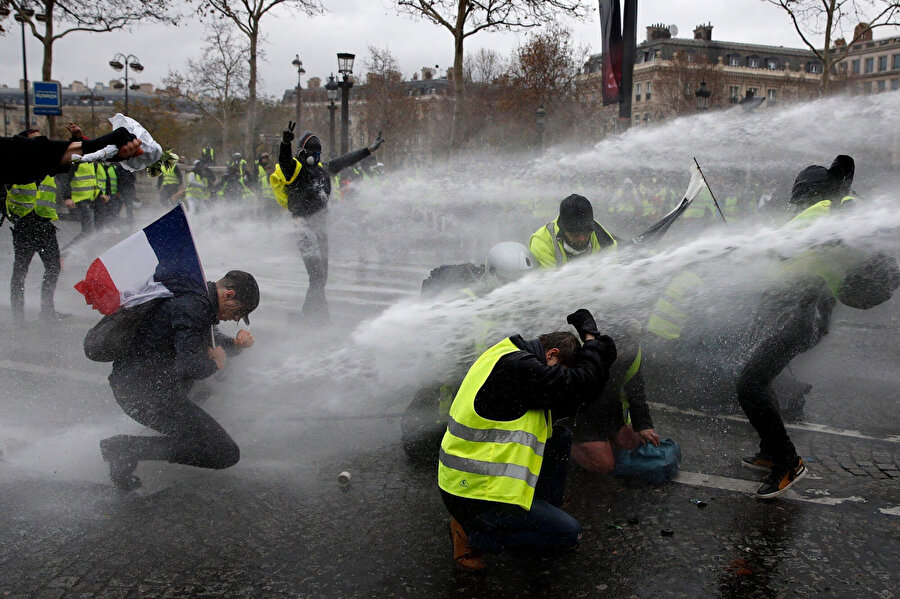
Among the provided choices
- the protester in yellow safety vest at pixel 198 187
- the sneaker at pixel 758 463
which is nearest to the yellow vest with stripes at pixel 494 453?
the sneaker at pixel 758 463

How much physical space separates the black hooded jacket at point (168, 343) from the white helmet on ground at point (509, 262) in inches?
70.1

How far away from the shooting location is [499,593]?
3.03 metres

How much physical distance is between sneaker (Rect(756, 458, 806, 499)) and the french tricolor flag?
3058 millimetres

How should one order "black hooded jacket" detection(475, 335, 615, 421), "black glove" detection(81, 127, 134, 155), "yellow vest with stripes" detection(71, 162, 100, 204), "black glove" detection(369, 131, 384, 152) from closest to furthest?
"black hooded jacket" detection(475, 335, 615, 421), "black glove" detection(81, 127, 134, 155), "black glove" detection(369, 131, 384, 152), "yellow vest with stripes" detection(71, 162, 100, 204)

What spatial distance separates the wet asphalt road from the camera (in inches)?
121

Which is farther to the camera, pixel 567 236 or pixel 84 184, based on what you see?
pixel 84 184

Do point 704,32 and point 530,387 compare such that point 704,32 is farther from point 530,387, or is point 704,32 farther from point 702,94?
point 530,387

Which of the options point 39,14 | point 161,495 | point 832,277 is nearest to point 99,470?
point 161,495

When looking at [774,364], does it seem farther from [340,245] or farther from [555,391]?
[340,245]

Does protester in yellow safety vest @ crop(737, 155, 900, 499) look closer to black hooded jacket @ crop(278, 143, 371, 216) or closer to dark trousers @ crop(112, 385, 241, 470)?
dark trousers @ crop(112, 385, 241, 470)

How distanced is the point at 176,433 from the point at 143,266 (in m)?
0.85

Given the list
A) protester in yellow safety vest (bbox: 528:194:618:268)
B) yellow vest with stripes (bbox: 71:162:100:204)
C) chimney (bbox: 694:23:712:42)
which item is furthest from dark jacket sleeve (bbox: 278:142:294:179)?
chimney (bbox: 694:23:712:42)

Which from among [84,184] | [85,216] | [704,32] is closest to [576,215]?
[84,184]

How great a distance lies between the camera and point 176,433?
3717 mm
